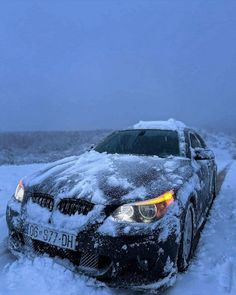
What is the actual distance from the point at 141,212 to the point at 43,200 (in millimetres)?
994

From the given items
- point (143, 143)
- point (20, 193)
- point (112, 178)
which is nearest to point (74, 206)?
point (112, 178)

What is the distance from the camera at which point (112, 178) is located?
12.9 feet

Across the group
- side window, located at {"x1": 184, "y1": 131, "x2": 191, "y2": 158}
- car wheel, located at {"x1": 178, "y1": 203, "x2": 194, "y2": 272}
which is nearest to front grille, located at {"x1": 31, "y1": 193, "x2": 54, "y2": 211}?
car wheel, located at {"x1": 178, "y1": 203, "x2": 194, "y2": 272}

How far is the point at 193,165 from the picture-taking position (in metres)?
4.89

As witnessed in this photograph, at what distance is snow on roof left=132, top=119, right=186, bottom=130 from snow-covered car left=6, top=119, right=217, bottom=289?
56.7 inches

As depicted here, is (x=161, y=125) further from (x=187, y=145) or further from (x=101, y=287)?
(x=101, y=287)

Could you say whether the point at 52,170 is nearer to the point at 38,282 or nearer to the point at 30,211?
the point at 30,211

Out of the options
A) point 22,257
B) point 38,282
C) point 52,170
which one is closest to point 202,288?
point 38,282

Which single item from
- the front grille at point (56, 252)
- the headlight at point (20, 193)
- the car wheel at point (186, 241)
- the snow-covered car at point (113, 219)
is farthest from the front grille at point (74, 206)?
the car wheel at point (186, 241)

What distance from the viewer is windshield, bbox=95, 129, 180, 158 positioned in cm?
518

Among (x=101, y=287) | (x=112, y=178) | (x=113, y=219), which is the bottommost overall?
(x=101, y=287)

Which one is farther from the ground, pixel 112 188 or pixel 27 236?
pixel 112 188

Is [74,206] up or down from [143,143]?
down

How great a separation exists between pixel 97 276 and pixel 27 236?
0.83 metres
